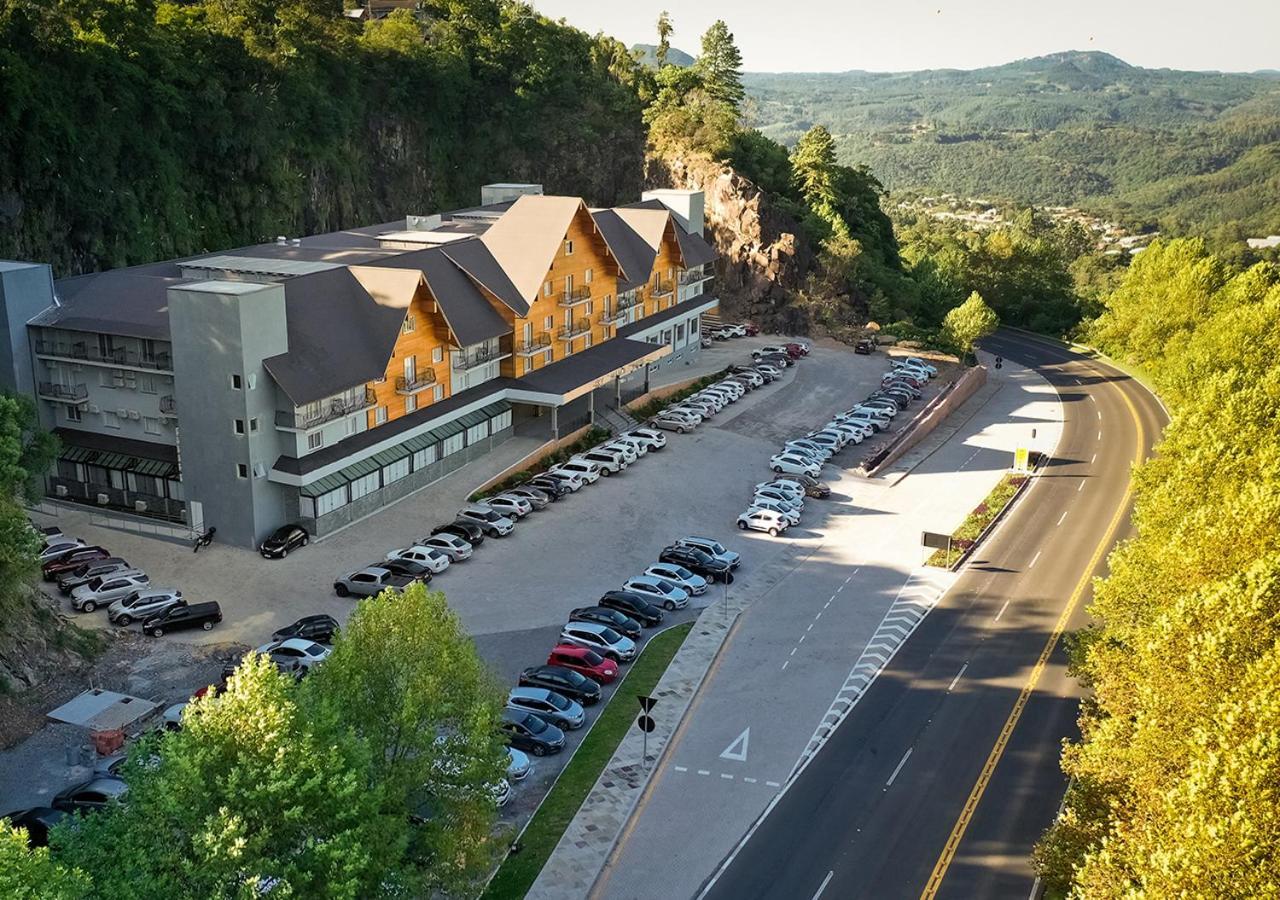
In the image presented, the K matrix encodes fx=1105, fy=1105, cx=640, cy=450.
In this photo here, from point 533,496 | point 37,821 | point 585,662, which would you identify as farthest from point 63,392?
point 585,662

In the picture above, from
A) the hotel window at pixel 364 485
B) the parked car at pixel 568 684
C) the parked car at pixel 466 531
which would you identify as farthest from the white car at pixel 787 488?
the parked car at pixel 568 684

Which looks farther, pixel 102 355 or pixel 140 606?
pixel 102 355

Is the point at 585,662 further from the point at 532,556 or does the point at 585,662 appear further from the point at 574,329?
the point at 574,329

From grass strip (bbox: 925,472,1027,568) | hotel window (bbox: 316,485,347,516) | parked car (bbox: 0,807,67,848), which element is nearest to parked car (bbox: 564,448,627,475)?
hotel window (bbox: 316,485,347,516)

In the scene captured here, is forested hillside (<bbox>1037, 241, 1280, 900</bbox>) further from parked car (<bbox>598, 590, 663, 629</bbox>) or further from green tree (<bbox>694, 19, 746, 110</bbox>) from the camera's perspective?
green tree (<bbox>694, 19, 746, 110</bbox>)

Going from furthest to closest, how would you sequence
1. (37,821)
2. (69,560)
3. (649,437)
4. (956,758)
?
(649,437) → (69,560) → (956,758) → (37,821)

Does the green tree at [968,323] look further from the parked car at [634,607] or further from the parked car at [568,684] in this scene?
the parked car at [568,684]
